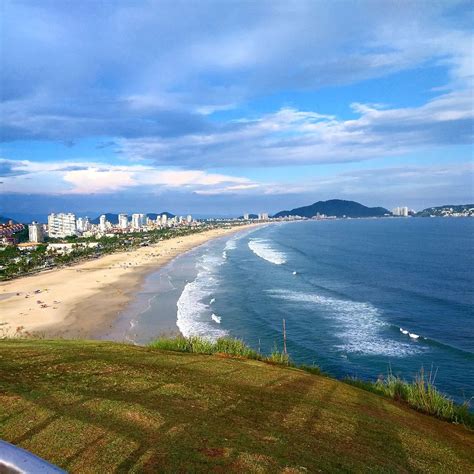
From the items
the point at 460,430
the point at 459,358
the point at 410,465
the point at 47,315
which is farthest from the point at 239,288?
the point at 410,465

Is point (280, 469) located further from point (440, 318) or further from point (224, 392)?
point (440, 318)

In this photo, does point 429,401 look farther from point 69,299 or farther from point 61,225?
point 61,225

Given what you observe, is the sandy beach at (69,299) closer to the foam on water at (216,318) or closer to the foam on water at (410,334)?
the foam on water at (216,318)

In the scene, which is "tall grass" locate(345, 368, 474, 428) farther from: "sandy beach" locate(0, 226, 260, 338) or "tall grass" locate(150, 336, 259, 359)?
"sandy beach" locate(0, 226, 260, 338)

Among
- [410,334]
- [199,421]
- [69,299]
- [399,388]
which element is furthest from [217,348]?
[69,299]

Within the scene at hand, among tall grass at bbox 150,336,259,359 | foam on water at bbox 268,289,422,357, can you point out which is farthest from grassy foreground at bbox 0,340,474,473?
foam on water at bbox 268,289,422,357

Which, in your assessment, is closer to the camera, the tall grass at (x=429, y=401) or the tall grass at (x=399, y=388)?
the tall grass at (x=429, y=401)

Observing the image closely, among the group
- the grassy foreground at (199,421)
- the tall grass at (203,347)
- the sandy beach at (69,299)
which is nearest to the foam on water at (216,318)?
the sandy beach at (69,299)
